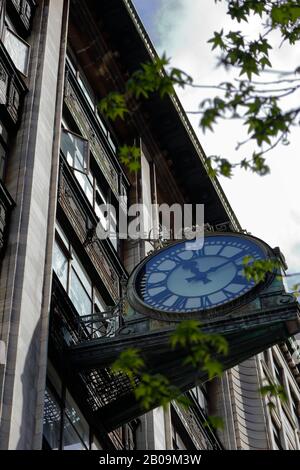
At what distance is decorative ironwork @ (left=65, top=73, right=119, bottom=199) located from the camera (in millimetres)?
27977

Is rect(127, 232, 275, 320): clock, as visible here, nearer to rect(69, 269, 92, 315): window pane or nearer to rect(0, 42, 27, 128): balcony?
rect(69, 269, 92, 315): window pane

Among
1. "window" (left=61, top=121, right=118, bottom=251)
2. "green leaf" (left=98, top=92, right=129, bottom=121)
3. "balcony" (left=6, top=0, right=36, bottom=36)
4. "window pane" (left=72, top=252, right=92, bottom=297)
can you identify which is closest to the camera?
"green leaf" (left=98, top=92, right=129, bottom=121)

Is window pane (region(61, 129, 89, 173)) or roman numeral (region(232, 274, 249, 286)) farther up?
window pane (region(61, 129, 89, 173))

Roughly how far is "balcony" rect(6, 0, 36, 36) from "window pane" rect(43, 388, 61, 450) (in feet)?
32.5

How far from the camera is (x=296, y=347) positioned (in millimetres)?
43250

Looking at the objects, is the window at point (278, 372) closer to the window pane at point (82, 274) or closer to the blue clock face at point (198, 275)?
the window pane at point (82, 274)

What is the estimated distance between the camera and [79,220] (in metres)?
25.1

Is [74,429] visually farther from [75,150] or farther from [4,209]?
[75,150]

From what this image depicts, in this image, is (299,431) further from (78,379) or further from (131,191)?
(78,379)

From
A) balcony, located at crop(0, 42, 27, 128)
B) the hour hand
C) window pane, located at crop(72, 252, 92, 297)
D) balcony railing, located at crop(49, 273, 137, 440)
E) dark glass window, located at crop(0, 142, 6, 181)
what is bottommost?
balcony railing, located at crop(49, 273, 137, 440)

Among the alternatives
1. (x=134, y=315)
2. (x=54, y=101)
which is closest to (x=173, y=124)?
(x=54, y=101)

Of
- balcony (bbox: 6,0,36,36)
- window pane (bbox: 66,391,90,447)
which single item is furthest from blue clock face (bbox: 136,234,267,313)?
Answer: balcony (bbox: 6,0,36,36)

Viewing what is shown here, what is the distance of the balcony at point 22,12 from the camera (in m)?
25.3

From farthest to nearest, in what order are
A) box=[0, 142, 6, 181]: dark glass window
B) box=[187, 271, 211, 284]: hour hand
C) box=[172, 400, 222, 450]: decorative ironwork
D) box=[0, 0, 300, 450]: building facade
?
1. box=[172, 400, 222, 450]: decorative ironwork
2. box=[0, 142, 6, 181]: dark glass window
3. box=[187, 271, 211, 284]: hour hand
4. box=[0, 0, 300, 450]: building facade
